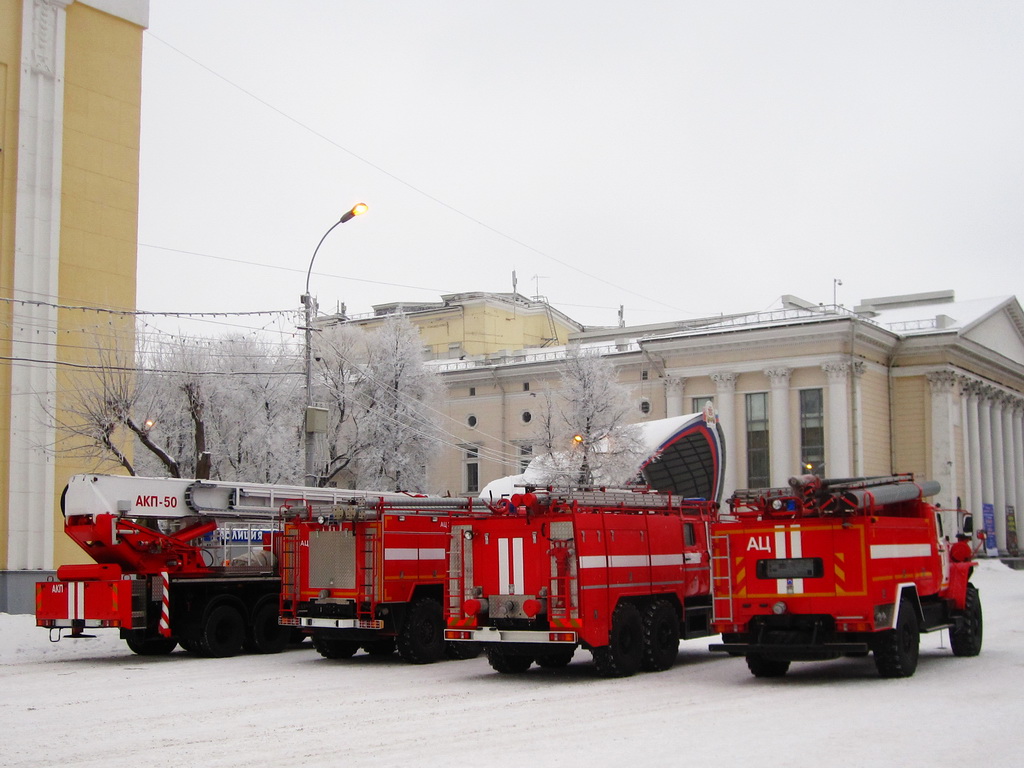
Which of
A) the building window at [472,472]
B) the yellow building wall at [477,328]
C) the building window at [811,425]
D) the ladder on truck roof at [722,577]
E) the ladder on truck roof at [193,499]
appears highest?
the yellow building wall at [477,328]

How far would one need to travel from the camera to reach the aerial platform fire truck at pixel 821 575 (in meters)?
14.3

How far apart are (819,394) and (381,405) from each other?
21326 mm

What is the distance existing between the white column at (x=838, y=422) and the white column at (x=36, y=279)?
1459 inches

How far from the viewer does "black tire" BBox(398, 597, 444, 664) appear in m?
18.4

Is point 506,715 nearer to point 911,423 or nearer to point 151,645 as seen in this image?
point 151,645

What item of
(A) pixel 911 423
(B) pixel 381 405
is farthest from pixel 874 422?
(B) pixel 381 405

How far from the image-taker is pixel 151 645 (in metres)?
20.5

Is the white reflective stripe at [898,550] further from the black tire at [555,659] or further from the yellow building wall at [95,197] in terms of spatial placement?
the yellow building wall at [95,197]

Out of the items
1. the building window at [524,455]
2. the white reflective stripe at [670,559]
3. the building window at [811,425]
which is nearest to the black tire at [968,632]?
the white reflective stripe at [670,559]

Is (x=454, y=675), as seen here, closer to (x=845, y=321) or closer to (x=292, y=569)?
(x=292, y=569)

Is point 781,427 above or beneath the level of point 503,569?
above

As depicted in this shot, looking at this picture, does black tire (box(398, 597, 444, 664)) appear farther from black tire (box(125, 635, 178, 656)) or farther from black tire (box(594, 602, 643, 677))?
black tire (box(125, 635, 178, 656))

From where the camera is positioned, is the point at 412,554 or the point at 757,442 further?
the point at 757,442

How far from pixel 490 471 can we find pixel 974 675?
171 feet
